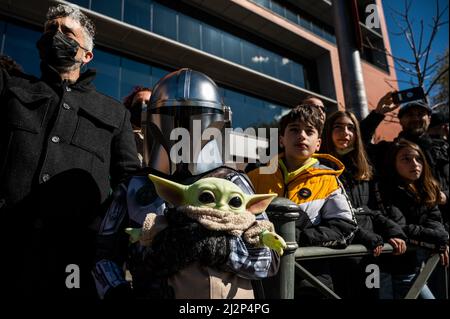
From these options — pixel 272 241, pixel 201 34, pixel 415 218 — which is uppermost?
pixel 201 34

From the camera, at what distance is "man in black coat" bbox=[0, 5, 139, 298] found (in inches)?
53.2

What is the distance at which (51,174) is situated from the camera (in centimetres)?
141

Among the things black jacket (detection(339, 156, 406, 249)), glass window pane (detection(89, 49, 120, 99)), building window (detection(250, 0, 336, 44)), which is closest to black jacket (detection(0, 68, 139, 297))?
black jacket (detection(339, 156, 406, 249))

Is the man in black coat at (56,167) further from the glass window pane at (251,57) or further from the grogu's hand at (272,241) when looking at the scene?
the glass window pane at (251,57)

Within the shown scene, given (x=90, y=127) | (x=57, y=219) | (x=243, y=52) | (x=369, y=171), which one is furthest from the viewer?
(x=243, y=52)

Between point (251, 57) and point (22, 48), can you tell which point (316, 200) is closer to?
point (22, 48)

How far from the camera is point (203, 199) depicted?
1001 mm

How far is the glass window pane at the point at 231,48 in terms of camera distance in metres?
12.9

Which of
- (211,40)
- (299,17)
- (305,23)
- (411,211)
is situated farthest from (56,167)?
(305,23)

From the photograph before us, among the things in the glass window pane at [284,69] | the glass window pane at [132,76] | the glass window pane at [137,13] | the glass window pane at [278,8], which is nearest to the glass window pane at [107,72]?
the glass window pane at [132,76]

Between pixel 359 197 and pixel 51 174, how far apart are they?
6.49 ft

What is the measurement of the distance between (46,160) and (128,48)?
31.9 feet

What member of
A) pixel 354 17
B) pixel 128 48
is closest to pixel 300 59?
pixel 128 48

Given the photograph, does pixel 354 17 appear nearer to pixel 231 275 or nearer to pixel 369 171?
pixel 369 171
